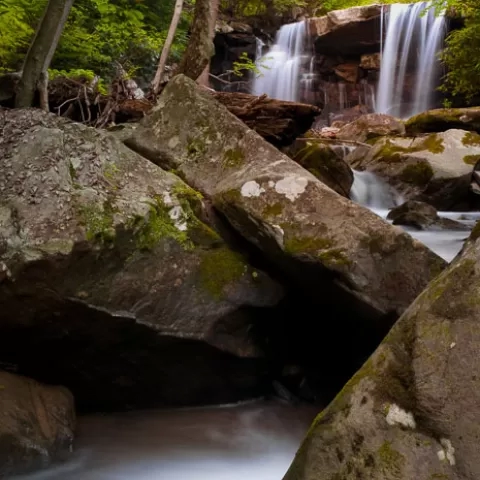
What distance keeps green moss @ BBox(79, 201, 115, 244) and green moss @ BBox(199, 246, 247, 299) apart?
0.69m

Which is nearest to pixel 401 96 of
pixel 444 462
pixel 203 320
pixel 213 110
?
pixel 213 110

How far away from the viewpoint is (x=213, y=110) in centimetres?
443

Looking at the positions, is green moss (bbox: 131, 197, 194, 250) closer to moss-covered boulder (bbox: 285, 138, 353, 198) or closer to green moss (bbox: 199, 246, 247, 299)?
green moss (bbox: 199, 246, 247, 299)

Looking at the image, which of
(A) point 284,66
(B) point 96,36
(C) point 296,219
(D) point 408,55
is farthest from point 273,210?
(A) point 284,66

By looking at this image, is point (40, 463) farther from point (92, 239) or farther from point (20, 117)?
point (20, 117)

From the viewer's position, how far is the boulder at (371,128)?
13453 millimetres

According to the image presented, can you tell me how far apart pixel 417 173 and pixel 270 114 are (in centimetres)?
388

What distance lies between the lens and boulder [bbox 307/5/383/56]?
18.1 meters

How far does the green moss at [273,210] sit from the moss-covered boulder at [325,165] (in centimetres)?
487

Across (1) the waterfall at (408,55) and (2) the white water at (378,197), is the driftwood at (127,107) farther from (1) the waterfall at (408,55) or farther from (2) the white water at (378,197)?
(1) the waterfall at (408,55)

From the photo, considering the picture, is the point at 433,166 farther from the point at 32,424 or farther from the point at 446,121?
the point at 32,424

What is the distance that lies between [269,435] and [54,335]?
1486 millimetres

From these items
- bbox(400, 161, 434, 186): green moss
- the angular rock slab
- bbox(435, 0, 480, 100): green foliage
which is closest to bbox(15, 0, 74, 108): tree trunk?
the angular rock slab

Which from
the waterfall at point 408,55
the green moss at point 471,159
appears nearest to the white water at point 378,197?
the green moss at point 471,159
